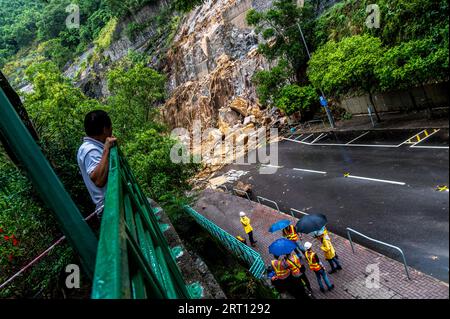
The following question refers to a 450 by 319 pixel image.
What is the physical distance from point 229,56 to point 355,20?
16.6 m

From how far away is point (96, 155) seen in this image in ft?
8.84

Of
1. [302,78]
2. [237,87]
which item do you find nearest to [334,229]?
[302,78]

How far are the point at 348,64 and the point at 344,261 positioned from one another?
13045 mm

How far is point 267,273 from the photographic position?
24.2ft

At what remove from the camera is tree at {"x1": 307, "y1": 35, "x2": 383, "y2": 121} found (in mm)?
16172

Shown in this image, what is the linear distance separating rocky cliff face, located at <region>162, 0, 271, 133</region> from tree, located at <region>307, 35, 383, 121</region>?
9317 mm

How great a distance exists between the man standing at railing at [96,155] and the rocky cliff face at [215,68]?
2791cm

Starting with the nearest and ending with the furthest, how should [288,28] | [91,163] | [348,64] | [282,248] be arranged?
1. [91,163]
2. [282,248]
3. [348,64]
4. [288,28]

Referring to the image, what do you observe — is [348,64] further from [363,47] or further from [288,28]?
[288,28]

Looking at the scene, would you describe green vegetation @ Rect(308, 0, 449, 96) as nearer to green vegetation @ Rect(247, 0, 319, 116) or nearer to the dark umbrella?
green vegetation @ Rect(247, 0, 319, 116)

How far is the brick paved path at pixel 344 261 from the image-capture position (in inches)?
50.4

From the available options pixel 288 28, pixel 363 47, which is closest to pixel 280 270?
pixel 363 47

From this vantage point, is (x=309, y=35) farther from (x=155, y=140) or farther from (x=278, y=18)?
(x=155, y=140)

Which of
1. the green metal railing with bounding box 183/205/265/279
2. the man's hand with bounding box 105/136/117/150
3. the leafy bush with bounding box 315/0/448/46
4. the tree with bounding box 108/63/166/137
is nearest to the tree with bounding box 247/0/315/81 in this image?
the leafy bush with bounding box 315/0/448/46
